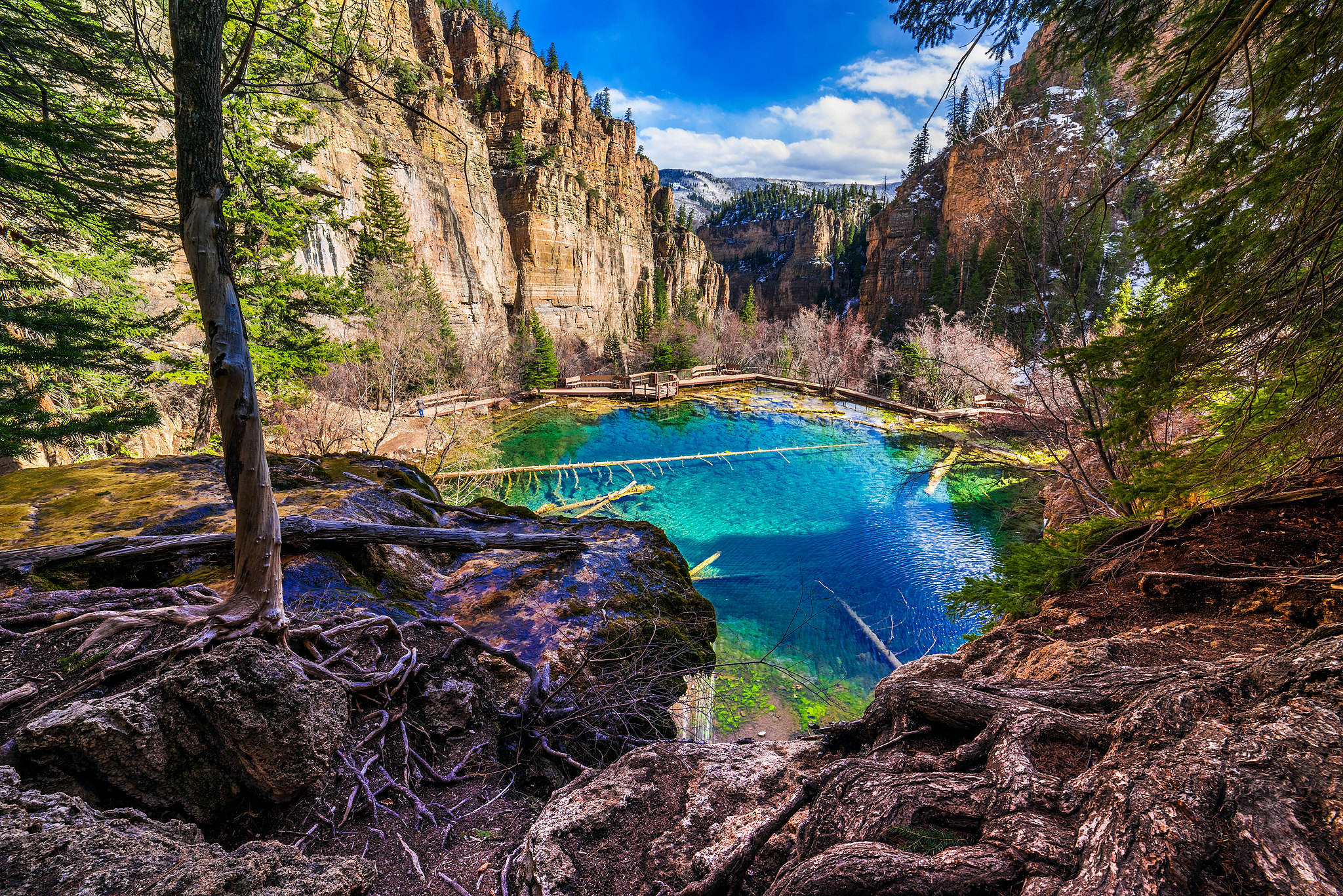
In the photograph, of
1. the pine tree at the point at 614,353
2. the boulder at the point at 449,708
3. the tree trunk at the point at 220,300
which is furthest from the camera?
the pine tree at the point at 614,353

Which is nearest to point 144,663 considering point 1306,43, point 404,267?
point 1306,43

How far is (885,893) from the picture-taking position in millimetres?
1344

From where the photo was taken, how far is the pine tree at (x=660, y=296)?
53.7 m

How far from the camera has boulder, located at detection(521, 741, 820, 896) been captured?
172cm

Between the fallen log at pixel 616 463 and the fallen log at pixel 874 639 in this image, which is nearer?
the fallen log at pixel 874 639

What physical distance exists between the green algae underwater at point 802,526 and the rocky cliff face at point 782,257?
58.6m

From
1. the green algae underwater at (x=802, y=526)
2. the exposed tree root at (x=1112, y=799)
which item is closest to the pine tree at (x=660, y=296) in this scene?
the green algae underwater at (x=802, y=526)

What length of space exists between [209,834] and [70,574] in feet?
8.05

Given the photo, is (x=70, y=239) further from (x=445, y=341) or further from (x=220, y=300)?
(x=445, y=341)

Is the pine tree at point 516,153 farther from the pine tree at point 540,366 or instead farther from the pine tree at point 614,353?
the pine tree at point 540,366

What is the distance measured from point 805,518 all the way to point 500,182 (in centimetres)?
4305

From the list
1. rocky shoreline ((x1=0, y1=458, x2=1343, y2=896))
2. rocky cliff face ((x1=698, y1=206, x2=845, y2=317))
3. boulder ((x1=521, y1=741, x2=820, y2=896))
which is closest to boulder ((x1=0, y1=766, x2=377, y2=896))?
rocky shoreline ((x1=0, y1=458, x2=1343, y2=896))

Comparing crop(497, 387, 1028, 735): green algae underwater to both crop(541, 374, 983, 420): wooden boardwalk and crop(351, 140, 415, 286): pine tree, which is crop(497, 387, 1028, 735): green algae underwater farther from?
crop(351, 140, 415, 286): pine tree

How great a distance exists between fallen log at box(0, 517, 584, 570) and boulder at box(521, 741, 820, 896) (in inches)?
125
